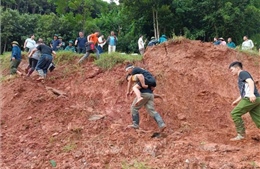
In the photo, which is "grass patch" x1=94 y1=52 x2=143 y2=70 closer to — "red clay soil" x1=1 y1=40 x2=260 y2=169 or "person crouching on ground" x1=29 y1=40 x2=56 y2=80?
"red clay soil" x1=1 y1=40 x2=260 y2=169

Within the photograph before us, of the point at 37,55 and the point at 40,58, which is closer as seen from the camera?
the point at 40,58

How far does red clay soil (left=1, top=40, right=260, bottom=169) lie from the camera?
19.0 feet

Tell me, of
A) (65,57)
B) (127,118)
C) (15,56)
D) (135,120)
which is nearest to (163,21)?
(65,57)

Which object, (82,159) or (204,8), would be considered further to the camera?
(204,8)

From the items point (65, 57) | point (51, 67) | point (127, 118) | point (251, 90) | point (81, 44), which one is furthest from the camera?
point (81, 44)

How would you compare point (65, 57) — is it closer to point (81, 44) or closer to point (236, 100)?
point (81, 44)

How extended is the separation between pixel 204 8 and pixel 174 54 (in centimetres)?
1232

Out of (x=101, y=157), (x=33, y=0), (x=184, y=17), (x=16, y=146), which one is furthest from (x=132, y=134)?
(x=33, y=0)

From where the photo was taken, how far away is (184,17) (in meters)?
21.1

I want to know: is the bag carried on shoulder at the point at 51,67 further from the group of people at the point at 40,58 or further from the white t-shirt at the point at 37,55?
the white t-shirt at the point at 37,55

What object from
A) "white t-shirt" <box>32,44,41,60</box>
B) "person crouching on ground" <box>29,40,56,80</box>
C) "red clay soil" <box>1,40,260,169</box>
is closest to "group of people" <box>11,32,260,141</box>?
"red clay soil" <box>1,40,260,169</box>

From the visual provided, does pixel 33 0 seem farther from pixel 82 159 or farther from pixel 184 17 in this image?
pixel 82 159

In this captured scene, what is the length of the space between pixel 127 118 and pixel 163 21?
→ 13.7 meters

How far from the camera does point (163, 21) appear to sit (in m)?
20.2
